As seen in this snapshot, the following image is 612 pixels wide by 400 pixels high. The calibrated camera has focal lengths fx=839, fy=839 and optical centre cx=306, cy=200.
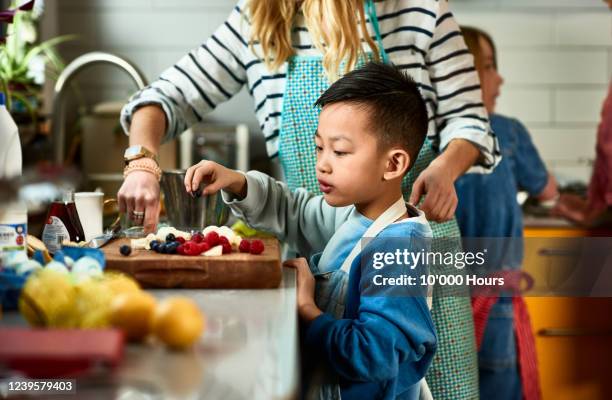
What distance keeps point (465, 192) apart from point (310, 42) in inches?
37.3

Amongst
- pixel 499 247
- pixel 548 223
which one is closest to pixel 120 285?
pixel 499 247

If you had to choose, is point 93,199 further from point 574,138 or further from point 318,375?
point 574,138

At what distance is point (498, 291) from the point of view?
7.74 feet

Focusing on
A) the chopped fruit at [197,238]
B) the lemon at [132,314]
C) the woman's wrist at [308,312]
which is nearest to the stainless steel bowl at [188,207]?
the chopped fruit at [197,238]

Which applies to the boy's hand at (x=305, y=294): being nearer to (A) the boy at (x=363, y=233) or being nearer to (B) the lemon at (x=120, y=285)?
(A) the boy at (x=363, y=233)

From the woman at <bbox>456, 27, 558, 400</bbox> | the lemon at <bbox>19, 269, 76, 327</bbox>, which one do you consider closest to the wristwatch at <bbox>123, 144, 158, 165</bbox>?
the lemon at <bbox>19, 269, 76, 327</bbox>

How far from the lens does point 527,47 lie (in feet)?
10.4

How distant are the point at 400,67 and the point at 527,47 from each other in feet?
6.24

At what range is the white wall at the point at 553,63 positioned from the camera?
3.17m

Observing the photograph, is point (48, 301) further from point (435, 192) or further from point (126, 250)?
point (435, 192)

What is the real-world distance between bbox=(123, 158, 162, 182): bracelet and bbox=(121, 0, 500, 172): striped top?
20 centimetres

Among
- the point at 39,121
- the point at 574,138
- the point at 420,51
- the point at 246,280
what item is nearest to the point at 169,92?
the point at 420,51

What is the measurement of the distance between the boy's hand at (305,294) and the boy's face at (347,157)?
0.35 feet

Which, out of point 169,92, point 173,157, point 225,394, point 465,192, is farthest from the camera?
point 173,157
